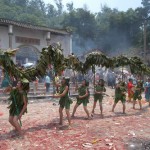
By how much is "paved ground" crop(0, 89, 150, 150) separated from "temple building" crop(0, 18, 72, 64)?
10010mm

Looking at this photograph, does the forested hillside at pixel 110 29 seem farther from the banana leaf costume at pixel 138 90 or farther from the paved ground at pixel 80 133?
the paved ground at pixel 80 133

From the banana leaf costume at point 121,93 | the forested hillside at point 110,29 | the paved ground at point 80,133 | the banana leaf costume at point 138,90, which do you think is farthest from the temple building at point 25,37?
the forested hillside at point 110,29

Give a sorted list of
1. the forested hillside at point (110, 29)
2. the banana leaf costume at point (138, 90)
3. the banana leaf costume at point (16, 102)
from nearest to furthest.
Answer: the banana leaf costume at point (16, 102)
the banana leaf costume at point (138, 90)
the forested hillside at point (110, 29)

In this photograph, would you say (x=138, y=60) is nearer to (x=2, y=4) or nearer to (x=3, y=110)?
(x=3, y=110)

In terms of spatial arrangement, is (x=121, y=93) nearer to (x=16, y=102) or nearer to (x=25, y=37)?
(x=16, y=102)

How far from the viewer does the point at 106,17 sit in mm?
41281

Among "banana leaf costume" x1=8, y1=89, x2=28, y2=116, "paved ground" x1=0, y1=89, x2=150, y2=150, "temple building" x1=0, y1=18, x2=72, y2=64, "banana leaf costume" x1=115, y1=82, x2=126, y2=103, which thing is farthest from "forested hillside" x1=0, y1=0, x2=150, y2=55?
"banana leaf costume" x1=8, y1=89, x2=28, y2=116

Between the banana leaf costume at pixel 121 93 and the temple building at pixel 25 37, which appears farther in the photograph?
the temple building at pixel 25 37

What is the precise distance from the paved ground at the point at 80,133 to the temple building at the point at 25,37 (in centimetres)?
1001

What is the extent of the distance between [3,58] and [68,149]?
3.28m

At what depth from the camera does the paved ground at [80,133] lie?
8.80m

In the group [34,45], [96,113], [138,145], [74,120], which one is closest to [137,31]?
[34,45]

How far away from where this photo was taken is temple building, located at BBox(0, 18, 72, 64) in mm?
22750

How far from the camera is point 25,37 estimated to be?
24062 millimetres
